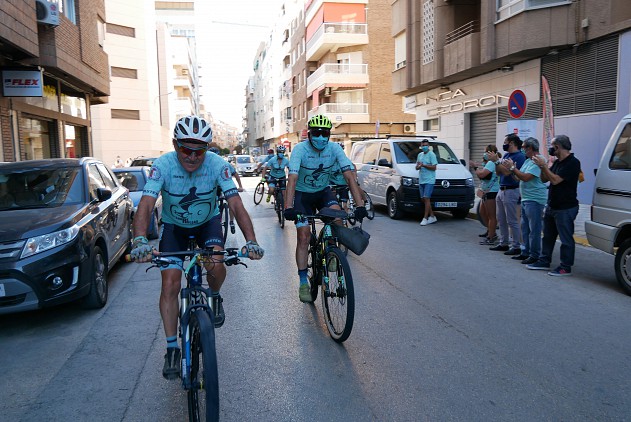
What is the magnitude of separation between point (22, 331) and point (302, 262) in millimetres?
2805

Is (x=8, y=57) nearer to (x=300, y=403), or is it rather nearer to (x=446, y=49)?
(x=300, y=403)

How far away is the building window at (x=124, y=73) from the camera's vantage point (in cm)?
4359

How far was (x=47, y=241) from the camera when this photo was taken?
199 inches

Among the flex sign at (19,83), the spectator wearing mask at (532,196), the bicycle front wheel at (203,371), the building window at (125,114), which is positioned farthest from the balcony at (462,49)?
the building window at (125,114)

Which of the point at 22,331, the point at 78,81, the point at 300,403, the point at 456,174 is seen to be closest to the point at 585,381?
the point at 300,403

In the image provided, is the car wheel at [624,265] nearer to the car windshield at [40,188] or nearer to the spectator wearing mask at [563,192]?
the spectator wearing mask at [563,192]

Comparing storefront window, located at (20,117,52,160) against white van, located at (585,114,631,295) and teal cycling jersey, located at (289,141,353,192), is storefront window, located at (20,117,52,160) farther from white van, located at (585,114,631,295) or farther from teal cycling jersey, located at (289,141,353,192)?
white van, located at (585,114,631,295)

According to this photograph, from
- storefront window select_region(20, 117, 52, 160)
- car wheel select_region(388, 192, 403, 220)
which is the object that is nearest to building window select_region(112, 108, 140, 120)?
storefront window select_region(20, 117, 52, 160)

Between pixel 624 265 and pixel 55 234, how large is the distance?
629 cm

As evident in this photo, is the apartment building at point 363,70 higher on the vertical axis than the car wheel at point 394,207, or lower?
higher

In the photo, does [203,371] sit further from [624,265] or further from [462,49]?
[462,49]

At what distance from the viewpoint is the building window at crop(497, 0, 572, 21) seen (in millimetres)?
15147

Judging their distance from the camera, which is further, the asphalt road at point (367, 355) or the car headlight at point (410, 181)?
the car headlight at point (410, 181)

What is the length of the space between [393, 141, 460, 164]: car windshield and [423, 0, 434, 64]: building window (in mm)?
9892
